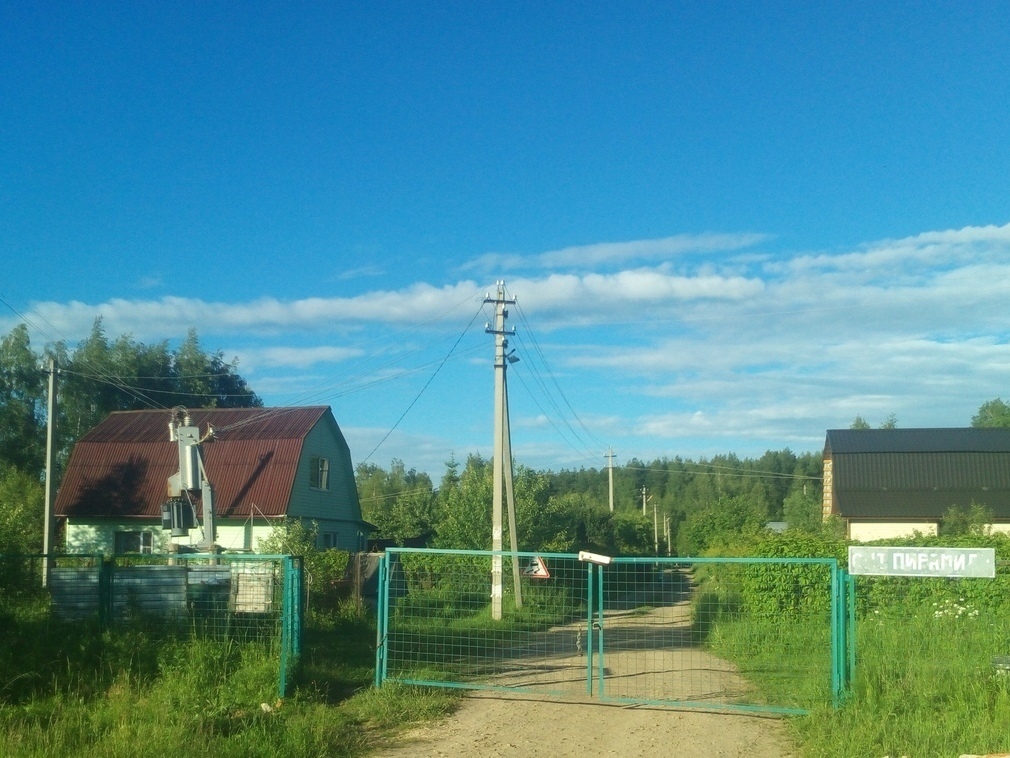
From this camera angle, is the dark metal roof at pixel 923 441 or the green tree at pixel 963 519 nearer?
the green tree at pixel 963 519

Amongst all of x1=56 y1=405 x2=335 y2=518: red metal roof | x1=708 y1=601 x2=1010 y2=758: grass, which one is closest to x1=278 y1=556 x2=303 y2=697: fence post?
x1=708 y1=601 x2=1010 y2=758: grass

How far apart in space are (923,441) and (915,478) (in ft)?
5.95

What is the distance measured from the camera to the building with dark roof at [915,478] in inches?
1302

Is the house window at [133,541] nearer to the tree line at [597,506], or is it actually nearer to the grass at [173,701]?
the tree line at [597,506]

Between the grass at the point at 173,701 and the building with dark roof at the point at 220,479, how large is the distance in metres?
19.8

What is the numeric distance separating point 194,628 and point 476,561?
9734 millimetres

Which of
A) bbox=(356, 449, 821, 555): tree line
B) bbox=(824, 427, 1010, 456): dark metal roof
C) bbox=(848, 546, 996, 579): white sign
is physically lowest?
bbox=(356, 449, 821, 555): tree line

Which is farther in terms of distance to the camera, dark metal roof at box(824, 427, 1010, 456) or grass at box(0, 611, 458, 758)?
dark metal roof at box(824, 427, 1010, 456)

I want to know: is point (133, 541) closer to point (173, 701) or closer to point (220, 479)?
point (220, 479)

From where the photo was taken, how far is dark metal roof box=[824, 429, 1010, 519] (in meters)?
33.3

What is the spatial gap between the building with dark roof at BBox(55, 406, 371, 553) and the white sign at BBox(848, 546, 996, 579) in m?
23.4

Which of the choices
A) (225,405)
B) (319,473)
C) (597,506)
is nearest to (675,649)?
(319,473)

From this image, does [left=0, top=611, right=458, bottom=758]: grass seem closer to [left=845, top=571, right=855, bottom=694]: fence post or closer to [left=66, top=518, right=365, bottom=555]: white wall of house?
[left=845, top=571, right=855, bottom=694]: fence post

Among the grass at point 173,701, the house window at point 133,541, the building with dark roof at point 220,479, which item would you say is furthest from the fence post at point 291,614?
the house window at point 133,541
